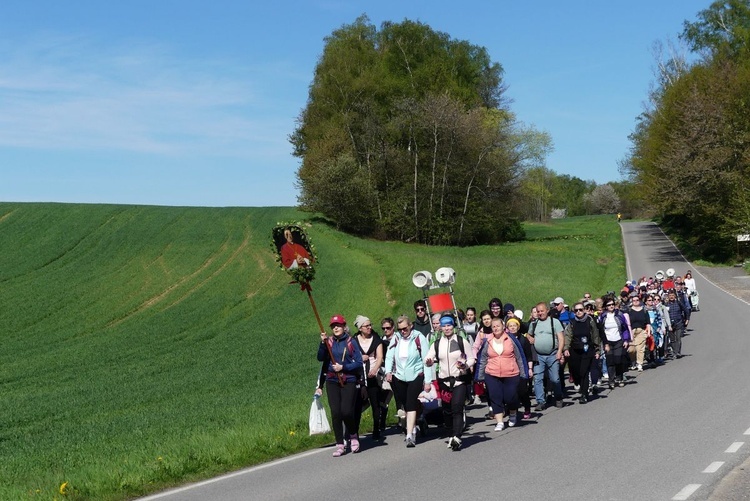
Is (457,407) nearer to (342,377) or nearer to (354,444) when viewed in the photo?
(354,444)

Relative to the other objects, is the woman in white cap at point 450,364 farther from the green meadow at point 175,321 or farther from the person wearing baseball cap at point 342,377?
the green meadow at point 175,321

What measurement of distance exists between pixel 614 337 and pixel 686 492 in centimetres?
979

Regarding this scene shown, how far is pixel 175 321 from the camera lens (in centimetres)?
4025

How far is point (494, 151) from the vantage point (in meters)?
66.4

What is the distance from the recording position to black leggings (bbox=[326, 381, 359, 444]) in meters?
11.8

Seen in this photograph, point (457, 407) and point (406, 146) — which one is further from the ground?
point (406, 146)

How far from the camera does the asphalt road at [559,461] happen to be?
8969mm

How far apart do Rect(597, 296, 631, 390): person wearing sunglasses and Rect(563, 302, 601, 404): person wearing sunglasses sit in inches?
35.9

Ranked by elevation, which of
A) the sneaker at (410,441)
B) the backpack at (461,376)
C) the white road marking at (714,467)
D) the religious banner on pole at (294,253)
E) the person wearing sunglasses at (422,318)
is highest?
the religious banner on pole at (294,253)

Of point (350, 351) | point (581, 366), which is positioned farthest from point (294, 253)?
point (581, 366)

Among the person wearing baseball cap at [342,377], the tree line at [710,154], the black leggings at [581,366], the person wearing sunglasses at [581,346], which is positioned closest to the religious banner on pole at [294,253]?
the person wearing baseball cap at [342,377]

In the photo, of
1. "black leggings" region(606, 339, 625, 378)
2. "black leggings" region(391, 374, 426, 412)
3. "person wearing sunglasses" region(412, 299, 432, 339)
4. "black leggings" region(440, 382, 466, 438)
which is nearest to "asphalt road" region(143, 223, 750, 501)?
"black leggings" region(440, 382, 466, 438)

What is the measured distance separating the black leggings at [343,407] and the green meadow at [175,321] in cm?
80

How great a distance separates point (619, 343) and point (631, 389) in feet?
3.44
